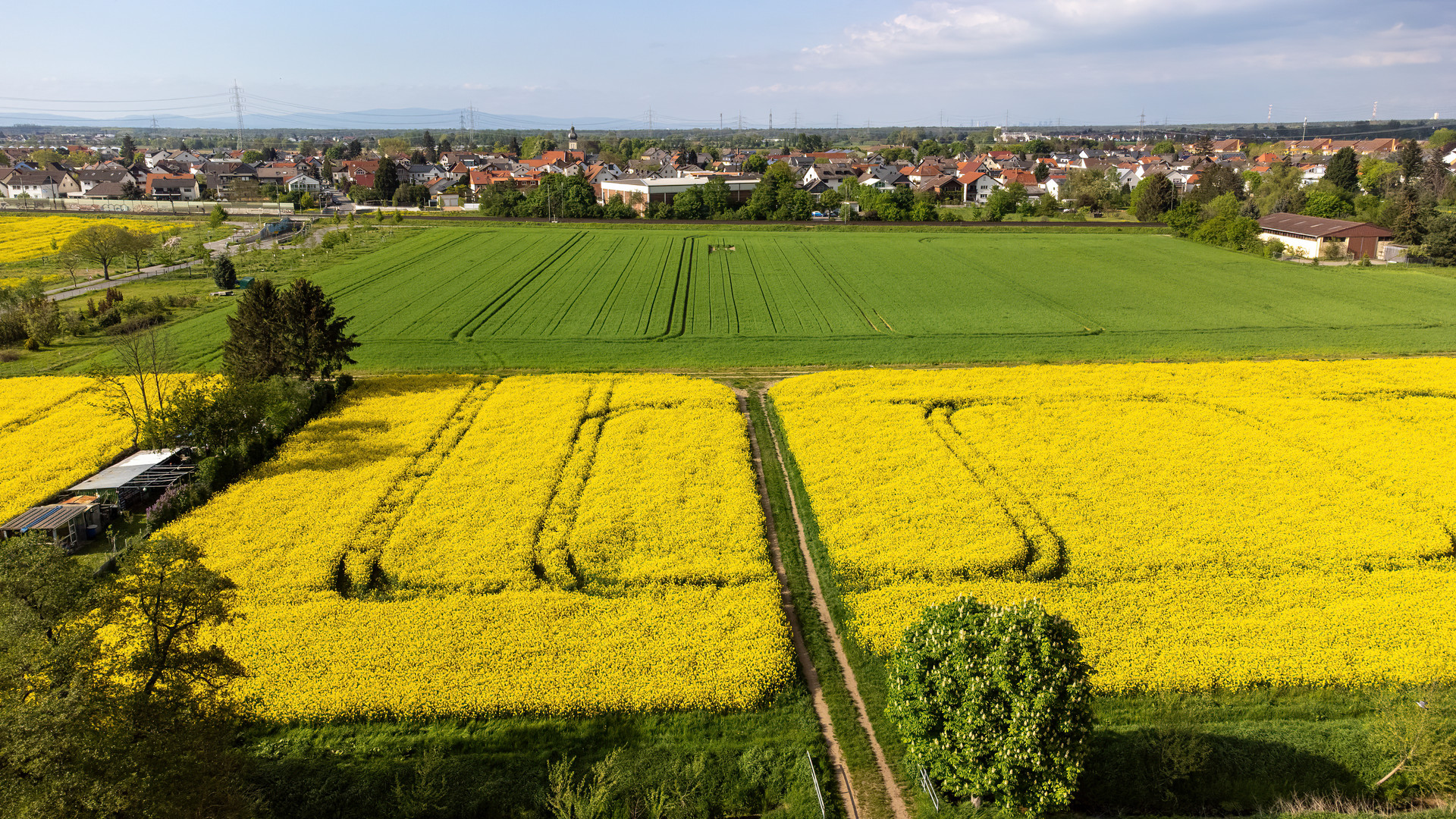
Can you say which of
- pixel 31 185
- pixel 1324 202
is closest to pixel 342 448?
pixel 1324 202

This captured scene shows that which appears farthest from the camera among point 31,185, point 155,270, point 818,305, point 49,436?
point 31,185

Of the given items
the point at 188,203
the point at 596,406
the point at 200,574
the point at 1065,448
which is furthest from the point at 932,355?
the point at 188,203

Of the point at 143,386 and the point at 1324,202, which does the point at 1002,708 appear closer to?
the point at 143,386

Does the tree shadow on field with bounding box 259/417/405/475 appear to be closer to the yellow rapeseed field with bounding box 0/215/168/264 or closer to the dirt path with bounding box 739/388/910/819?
the dirt path with bounding box 739/388/910/819

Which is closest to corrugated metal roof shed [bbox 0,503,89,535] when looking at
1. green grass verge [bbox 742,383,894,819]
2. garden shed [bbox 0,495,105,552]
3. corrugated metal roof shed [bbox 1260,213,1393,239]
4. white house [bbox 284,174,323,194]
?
garden shed [bbox 0,495,105,552]

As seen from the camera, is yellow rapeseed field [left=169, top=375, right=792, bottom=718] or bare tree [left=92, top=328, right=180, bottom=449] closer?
yellow rapeseed field [left=169, top=375, right=792, bottom=718]

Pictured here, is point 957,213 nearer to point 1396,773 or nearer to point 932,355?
point 932,355
